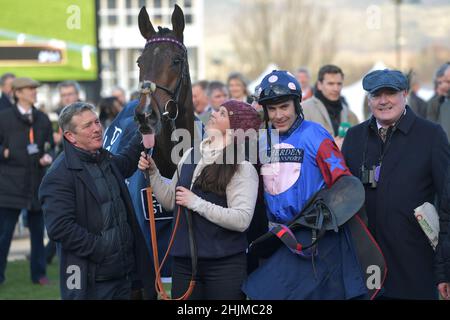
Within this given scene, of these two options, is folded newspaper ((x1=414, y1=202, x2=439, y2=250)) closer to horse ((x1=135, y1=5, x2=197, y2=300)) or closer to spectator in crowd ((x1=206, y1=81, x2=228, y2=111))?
horse ((x1=135, y1=5, x2=197, y2=300))

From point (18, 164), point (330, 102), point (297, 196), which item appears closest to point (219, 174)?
point (297, 196)

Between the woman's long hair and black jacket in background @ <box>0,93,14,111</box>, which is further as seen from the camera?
black jacket in background @ <box>0,93,14,111</box>

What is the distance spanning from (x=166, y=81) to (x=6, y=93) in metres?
5.55

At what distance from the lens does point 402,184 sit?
4.50 m

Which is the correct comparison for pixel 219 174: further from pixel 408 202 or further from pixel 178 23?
pixel 178 23

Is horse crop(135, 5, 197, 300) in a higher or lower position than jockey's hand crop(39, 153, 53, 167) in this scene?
higher

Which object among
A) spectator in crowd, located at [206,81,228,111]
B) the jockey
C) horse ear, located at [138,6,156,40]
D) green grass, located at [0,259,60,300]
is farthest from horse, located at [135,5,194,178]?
spectator in crowd, located at [206,81,228,111]

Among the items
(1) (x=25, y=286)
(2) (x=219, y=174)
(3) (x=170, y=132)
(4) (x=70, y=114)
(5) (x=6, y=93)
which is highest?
(5) (x=6, y=93)

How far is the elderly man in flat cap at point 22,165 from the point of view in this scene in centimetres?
835

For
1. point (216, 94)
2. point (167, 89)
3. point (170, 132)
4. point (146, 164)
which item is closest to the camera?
point (146, 164)

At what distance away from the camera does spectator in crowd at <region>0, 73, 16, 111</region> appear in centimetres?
905

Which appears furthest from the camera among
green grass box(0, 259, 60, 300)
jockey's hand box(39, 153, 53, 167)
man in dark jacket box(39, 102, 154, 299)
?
jockey's hand box(39, 153, 53, 167)

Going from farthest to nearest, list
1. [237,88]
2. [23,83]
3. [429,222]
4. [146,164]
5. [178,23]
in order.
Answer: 1. [237,88]
2. [23,83]
3. [178,23]
4. [146,164]
5. [429,222]

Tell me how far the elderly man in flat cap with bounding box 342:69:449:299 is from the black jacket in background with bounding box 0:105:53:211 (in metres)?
4.78
